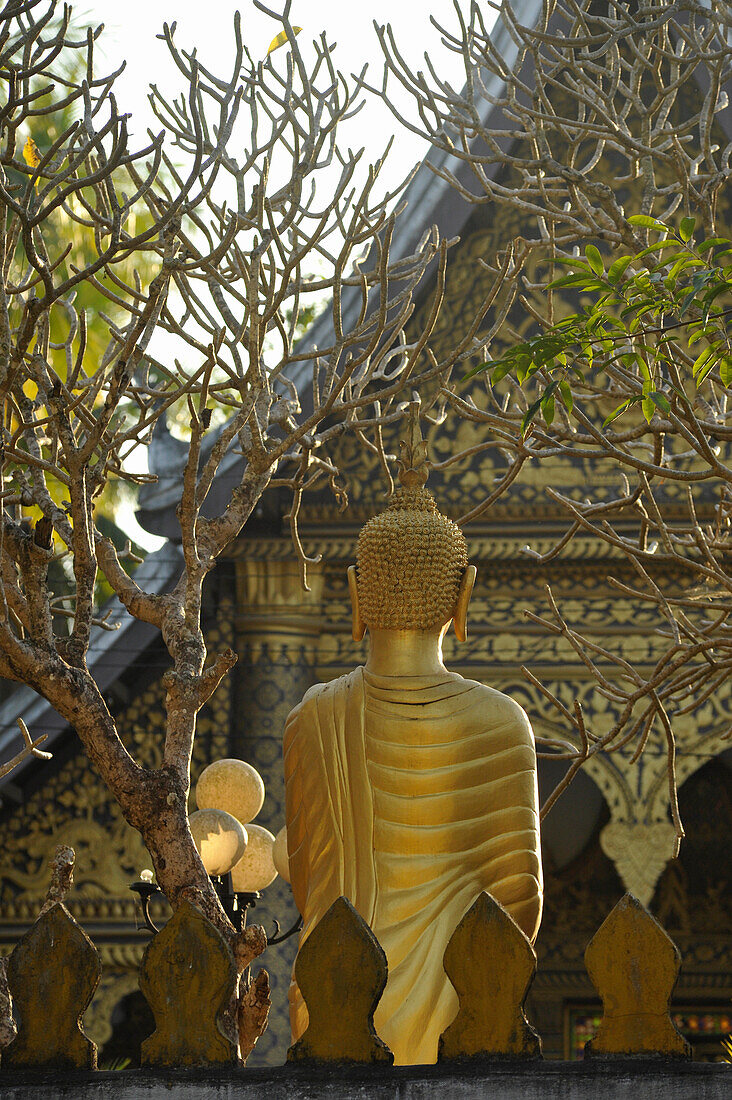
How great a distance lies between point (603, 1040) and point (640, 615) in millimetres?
5903

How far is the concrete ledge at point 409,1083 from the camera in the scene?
188 cm

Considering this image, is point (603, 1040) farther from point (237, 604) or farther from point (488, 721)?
point (237, 604)

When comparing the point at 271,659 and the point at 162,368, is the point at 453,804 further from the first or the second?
the point at 271,659

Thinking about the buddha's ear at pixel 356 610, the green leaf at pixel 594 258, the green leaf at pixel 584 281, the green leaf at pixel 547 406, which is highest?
the green leaf at pixel 594 258

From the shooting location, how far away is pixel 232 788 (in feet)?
17.3

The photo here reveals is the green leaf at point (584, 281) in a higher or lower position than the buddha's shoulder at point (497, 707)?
higher

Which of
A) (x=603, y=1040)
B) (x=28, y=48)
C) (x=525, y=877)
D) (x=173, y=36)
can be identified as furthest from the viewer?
(x=173, y=36)

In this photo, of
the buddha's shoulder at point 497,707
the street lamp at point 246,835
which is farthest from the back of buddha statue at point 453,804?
the street lamp at point 246,835

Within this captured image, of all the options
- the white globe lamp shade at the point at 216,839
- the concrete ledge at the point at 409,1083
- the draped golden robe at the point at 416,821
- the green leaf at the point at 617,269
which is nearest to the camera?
the concrete ledge at the point at 409,1083

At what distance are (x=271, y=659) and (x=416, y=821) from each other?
13.8ft

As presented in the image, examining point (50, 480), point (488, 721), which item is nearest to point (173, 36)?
point (488, 721)

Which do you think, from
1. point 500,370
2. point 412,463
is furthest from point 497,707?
point 500,370

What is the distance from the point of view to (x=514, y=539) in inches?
302

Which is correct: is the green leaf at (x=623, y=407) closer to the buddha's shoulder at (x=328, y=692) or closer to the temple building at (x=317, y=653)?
the buddha's shoulder at (x=328, y=692)
